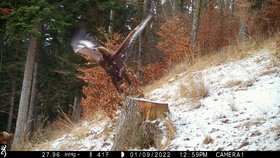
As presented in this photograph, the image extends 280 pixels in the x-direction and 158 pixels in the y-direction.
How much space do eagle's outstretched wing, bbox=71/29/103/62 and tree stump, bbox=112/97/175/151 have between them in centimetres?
228

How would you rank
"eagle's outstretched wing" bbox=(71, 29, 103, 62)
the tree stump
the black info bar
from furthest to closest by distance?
"eagle's outstretched wing" bbox=(71, 29, 103, 62) → the tree stump → the black info bar

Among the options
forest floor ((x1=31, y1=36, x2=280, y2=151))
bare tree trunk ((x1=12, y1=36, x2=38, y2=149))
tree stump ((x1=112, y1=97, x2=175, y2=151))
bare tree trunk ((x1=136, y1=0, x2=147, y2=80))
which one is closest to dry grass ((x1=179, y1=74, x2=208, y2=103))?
forest floor ((x1=31, y1=36, x2=280, y2=151))

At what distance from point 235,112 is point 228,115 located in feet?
0.42

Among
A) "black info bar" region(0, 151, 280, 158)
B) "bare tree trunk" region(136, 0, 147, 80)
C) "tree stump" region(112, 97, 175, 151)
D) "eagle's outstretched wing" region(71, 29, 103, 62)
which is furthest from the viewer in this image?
"bare tree trunk" region(136, 0, 147, 80)

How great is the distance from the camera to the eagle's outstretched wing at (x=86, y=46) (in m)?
6.94

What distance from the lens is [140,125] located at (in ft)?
15.5

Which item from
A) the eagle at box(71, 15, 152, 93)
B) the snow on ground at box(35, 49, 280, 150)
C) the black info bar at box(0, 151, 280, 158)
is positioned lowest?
the black info bar at box(0, 151, 280, 158)

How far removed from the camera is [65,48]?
39.8ft

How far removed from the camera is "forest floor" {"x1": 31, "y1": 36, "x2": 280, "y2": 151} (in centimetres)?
400

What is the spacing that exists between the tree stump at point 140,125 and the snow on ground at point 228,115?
318 mm

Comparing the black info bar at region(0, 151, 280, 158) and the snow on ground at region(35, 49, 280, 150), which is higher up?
the snow on ground at region(35, 49, 280, 150)

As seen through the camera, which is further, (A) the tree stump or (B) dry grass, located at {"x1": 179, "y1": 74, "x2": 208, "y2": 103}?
(B) dry grass, located at {"x1": 179, "y1": 74, "x2": 208, "y2": 103}

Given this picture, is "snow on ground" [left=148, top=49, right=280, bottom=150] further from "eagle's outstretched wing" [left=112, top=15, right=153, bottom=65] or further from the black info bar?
"eagle's outstretched wing" [left=112, top=15, right=153, bottom=65]

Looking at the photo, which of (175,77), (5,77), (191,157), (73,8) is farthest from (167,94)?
(5,77)
